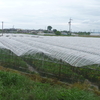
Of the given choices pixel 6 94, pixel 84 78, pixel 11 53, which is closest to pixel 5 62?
pixel 11 53

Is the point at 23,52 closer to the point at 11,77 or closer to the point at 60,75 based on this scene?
the point at 60,75

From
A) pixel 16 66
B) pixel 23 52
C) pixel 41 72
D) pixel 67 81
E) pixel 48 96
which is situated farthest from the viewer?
pixel 23 52

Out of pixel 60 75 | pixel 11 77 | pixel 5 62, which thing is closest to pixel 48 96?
pixel 11 77

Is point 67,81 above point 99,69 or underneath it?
underneath

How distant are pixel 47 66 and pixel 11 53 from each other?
4.45 meters

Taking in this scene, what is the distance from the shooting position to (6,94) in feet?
19.2

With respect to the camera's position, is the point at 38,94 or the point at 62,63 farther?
the point at 62,63

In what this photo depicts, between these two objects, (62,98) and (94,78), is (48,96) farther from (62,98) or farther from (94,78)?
(94,78)

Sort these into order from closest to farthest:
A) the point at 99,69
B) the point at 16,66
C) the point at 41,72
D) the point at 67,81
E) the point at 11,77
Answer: the point at 11,77 < the point at 99,69 < the point at 67,81 < the point at 41,72 < the point at 16,66

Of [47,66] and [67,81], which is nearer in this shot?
[67,81]

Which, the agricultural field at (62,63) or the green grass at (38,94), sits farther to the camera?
the agricultural field at (62,63)

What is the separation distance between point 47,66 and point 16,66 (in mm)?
2787

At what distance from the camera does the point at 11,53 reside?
15.2 metres

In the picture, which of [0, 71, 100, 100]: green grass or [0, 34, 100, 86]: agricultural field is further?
[0, 34, 100, 86]: agricultural field
